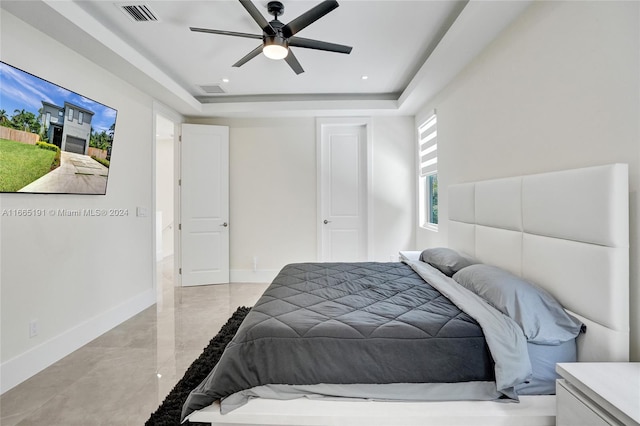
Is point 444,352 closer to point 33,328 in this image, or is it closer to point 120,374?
point 120,374

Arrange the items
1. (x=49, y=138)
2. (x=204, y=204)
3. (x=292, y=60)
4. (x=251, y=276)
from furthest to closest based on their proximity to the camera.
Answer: (x=251, y=276) → (x=204, y=204) → (x=292, y=60) → (x=49, y=138)

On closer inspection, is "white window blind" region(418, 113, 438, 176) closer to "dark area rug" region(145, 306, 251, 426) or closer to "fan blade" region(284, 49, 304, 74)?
"fan blade" region(284, 49, 304, 74)

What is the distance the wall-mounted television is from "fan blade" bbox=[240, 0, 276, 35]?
65.7 inches

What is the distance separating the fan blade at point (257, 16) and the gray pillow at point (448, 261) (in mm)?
2259

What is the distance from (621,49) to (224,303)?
400 cm

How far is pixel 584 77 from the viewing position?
A: 160cm

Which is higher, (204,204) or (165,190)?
(165,190)

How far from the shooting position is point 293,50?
10.1ft

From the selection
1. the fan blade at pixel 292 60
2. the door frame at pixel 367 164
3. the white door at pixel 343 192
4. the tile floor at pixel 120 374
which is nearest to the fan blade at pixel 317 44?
the fan blade at pixel 292 60

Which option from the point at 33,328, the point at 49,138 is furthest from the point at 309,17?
the point at 33,328

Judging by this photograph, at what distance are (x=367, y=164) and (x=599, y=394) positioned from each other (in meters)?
3.84

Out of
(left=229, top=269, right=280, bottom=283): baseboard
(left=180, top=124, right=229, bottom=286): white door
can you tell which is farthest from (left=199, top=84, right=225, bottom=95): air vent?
(left=229, top=269, right=280, bottom=283): baseboard

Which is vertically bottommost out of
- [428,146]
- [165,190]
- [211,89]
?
[165,190]

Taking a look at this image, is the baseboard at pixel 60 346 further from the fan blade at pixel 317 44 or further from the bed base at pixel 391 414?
the fan blade at pixel 317 44
